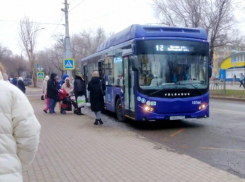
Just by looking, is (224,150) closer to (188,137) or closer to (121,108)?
(188,137)

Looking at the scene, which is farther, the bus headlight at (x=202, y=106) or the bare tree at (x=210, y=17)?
the bare tree at (x=210, y=17)

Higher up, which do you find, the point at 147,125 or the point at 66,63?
the point at 66,63

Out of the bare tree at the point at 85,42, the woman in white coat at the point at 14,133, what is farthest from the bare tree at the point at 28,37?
the woman in white coat at the point at 14,133

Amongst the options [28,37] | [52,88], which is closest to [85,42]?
[28,37]

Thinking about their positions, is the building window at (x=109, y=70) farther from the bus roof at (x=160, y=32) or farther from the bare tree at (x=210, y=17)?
the bare tree at (x=210, y=17)

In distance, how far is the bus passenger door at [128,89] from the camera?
412 inches

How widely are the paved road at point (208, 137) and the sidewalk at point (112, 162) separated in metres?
0.54

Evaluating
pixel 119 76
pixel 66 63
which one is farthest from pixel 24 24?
pixel 119 76

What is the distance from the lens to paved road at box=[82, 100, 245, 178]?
6.70m

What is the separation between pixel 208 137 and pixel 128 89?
3129 mm

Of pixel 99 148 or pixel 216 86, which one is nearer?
pixel 99 148

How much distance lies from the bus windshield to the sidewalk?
1.97 metres

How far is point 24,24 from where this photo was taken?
45.8 metres

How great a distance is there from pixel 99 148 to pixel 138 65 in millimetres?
3166
